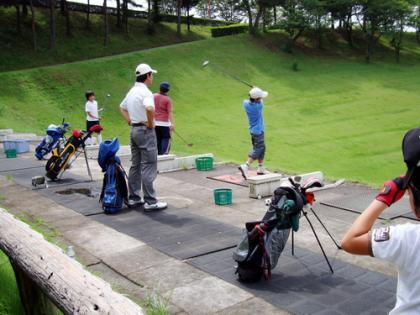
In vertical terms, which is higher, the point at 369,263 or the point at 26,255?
the point at 26,255

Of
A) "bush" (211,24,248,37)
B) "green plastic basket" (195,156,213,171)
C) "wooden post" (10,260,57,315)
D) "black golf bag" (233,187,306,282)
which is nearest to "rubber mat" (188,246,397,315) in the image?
"black golf bag" (233,187,306,282)

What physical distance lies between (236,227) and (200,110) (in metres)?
18.9

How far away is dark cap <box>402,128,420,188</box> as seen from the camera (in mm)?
1846

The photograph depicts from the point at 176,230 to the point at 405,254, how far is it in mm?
4120

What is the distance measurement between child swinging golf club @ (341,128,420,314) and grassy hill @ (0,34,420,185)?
10.1m

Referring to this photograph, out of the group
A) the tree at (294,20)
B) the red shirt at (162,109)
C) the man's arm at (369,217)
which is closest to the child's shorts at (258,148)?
the red shirt at (162,109)

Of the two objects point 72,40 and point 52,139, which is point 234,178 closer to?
point 52,139

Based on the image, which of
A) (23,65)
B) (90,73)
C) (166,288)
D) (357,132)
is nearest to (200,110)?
(90,73)

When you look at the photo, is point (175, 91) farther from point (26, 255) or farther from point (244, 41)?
point (26, 255)

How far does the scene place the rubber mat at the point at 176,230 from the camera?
5.24 metres

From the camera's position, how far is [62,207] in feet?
23.2

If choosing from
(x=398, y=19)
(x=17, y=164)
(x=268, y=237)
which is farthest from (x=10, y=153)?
(x=398, y=19)

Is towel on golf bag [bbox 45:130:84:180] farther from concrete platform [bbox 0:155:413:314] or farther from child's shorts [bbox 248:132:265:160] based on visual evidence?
child's shorts [bbox 248:132:265:160]

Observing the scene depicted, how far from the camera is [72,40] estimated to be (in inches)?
1341
